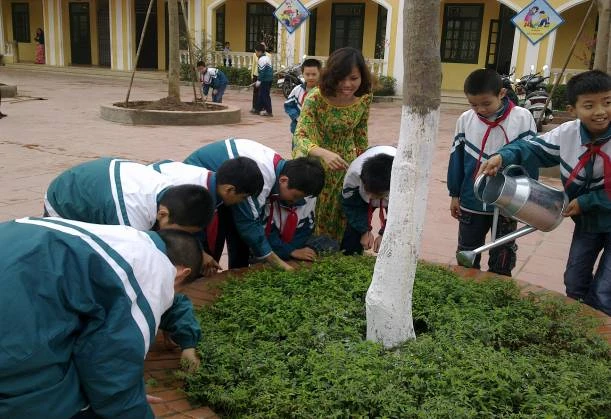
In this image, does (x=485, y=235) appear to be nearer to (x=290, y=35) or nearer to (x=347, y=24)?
(x=290, y=35)

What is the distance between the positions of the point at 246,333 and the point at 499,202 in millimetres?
1221

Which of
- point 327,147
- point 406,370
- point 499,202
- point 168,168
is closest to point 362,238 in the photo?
point 327,147

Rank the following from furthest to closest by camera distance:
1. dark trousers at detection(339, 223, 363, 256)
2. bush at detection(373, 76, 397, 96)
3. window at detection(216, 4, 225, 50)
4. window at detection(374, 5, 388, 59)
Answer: window at detection(216, 4, 225, 50), window at detection(374, 5, 388, 59), bush at detection(373, 76, 397, 96), dark trousers at detection(339, 223, 363, 256)

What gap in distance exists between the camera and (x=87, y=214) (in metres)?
2.24

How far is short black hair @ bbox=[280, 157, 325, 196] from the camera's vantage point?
2717mm

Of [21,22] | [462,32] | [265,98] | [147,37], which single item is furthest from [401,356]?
[21,22]

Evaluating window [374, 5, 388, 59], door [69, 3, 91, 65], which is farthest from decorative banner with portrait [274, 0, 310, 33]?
door [69, 3, 91, 65]

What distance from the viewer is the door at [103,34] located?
22.9 meters

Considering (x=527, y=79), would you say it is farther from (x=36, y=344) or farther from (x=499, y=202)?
(x=36, y=344)

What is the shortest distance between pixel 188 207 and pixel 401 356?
89cm

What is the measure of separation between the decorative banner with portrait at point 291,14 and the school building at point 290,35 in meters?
1.38

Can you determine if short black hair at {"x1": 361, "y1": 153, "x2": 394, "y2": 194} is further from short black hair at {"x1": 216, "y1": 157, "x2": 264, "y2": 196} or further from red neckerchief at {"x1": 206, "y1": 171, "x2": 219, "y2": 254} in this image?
red neckerchief at {"x1": 206, "y1": 171, "x2": 219, "y2": 254}

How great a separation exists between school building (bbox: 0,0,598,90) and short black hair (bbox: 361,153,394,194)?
12999 mm

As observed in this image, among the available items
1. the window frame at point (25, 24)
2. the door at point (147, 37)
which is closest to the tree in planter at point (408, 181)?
the door at point (147, 37)
